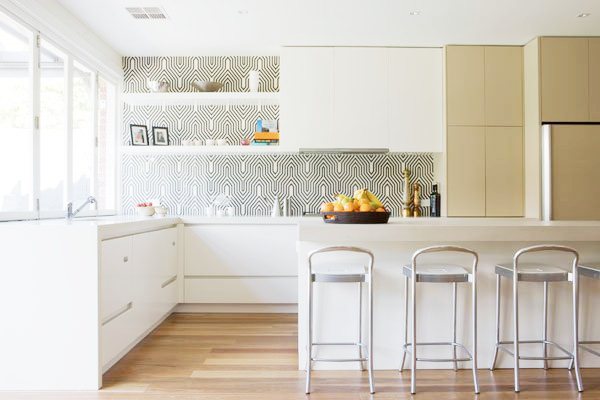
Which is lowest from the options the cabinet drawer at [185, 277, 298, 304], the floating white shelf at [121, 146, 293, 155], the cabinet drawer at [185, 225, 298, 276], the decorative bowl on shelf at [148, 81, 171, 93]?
the cabinet drawer at [185, 277, 298, 304]

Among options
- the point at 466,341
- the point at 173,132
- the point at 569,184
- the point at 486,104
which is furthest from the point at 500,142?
the point at 173,132

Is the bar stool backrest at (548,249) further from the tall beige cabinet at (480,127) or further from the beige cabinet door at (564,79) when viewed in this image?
the beige cabinet door at (564,79)

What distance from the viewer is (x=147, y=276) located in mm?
3412

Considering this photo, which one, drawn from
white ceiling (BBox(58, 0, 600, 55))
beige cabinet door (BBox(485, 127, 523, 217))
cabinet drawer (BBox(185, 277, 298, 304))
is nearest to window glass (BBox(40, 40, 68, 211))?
white ceiling (BBox(58, 0, 600, 55))

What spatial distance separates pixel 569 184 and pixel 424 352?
238 centimetres

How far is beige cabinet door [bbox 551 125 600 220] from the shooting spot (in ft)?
13.7

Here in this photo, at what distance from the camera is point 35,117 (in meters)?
3.25

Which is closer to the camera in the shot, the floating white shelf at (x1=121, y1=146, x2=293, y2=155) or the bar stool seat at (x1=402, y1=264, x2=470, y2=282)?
the bar stool seat at (x1=402, y1=264, x2=470, y2=282)

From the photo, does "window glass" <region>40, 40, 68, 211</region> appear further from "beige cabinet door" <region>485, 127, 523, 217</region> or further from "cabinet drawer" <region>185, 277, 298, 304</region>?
"beige cabinet door" <region>485, 127, 523, 217</region>

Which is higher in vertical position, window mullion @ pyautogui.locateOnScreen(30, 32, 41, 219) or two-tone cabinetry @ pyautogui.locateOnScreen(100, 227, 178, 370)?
window mullion @ pyautogui.locateOnScreen(30, 32, 41, 219)

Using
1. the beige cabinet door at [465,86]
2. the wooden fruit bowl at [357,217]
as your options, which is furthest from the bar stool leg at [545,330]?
the beige cabinet door at [465,86]

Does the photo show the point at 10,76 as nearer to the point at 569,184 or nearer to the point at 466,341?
the point at 466,341

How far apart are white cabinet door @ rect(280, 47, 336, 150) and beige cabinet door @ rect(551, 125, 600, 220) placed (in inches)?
78.4

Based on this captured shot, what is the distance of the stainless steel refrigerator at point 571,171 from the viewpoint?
417 centimetres
